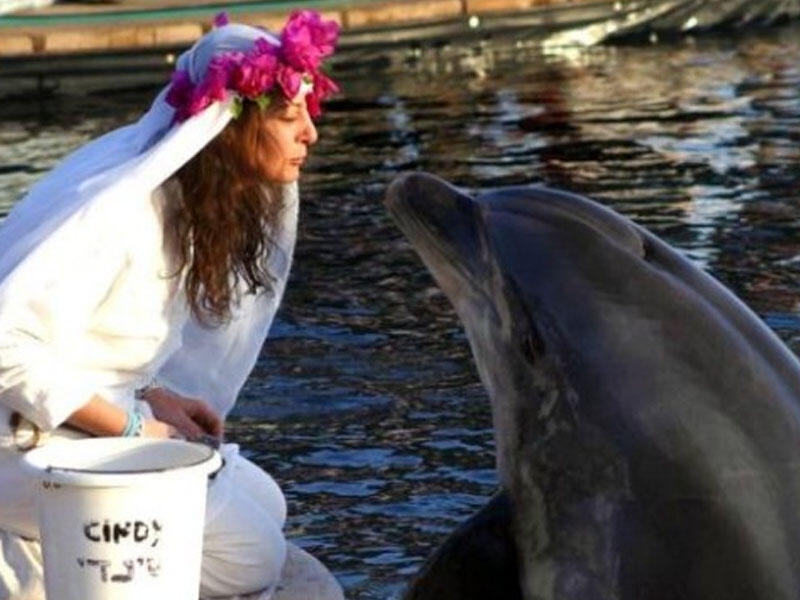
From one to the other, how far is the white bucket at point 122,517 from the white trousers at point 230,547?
2.49 feet

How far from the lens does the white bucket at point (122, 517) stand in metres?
4.25

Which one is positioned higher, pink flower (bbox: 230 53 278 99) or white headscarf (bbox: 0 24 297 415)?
pink flower (bbox: 230 53 278 99)

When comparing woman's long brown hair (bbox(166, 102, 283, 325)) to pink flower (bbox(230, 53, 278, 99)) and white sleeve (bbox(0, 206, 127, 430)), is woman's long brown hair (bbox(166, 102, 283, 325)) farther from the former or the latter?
white sleeve (bbox(0, 206, 127, 430))

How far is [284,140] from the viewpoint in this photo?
5234 millimetres

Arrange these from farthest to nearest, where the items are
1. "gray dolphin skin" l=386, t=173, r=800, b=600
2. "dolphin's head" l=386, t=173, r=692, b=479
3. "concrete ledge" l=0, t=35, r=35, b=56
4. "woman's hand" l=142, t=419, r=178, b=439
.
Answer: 1. "concrete ledge" l=0, t=35, r=35, b=56
2. "woman's hand" l=142, t=419, r=178, b=439
3. "dolphin's head" l=386, t=173, r=692, b=479
4. "gray dolphin skin" l=386, t=173, r=800, b=600

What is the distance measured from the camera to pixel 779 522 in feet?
12.2

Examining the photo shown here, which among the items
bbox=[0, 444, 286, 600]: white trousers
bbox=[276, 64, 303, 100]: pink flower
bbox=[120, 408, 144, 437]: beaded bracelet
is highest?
bbox=[276, 64, 303, 100]: pink flower

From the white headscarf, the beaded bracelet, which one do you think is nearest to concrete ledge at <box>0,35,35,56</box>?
the white headscarf

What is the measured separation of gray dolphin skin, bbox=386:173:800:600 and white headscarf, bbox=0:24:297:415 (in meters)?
1.06

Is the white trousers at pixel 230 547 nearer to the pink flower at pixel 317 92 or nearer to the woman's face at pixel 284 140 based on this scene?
the woman's face at pixel 284 140

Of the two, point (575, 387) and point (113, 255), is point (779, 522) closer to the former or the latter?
point (575, 387)

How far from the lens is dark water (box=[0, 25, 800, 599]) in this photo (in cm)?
792

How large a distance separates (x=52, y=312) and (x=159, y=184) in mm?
402

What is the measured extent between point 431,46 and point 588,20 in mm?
1953
